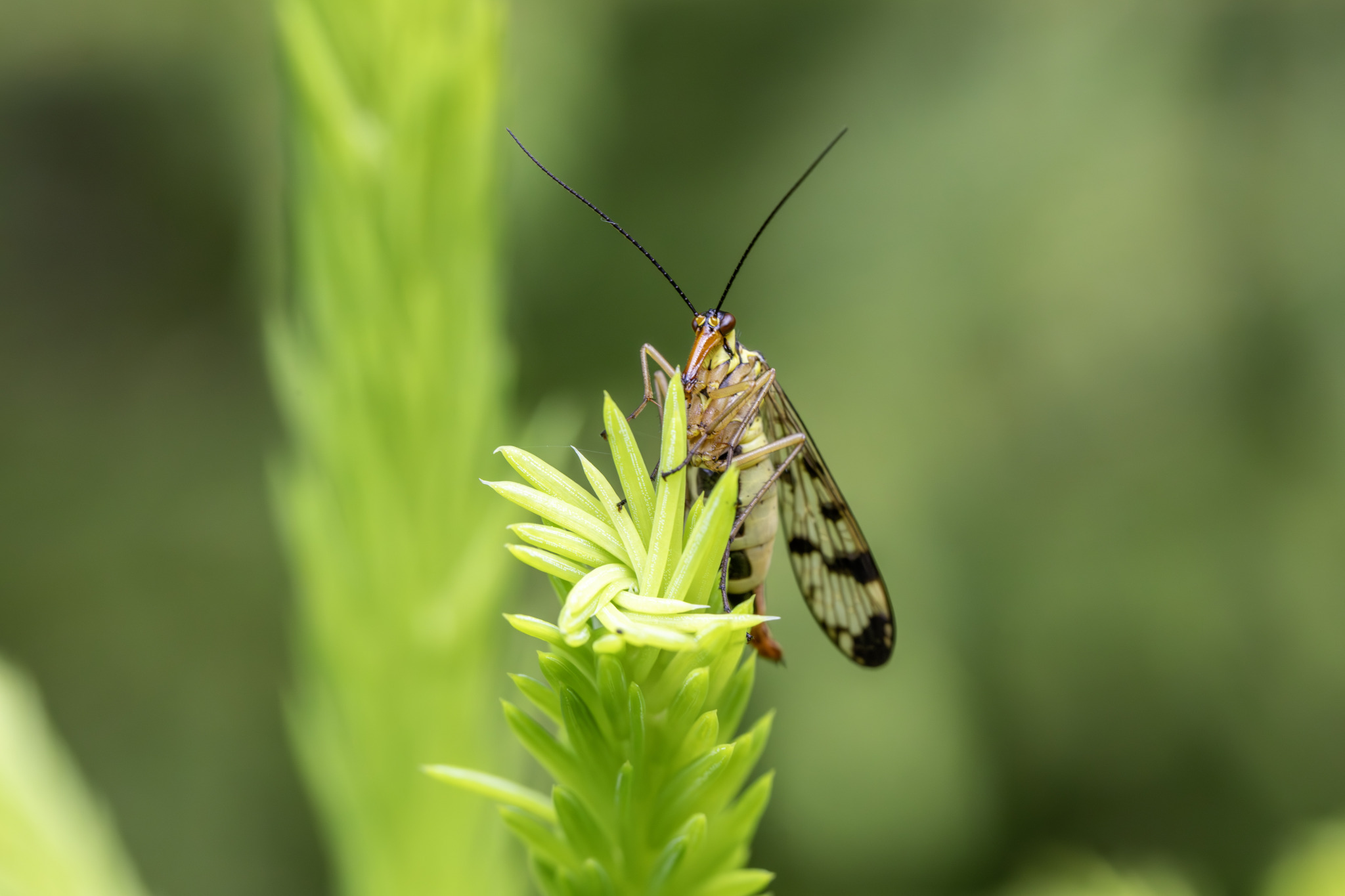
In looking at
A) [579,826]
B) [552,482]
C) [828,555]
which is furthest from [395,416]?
[828,555]

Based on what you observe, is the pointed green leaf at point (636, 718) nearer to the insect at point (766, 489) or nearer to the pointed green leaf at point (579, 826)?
the pointed green leaf at point (579, 826)

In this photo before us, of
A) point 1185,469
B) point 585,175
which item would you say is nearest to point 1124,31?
point 1185,469

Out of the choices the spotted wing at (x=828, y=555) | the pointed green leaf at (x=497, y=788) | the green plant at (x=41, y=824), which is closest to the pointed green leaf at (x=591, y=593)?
the pointed green leaf at (x=497, y=788)

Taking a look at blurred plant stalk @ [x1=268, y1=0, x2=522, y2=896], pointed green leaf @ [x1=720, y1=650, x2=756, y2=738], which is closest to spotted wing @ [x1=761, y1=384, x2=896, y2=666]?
blurred plant stalk @ [x1=268, y1=0, x2=522, y2=896]

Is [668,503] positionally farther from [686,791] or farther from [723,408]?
[723,408]

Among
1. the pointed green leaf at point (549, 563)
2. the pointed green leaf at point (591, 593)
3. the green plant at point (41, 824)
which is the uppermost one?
the pointed green leaf at point (549, 563)

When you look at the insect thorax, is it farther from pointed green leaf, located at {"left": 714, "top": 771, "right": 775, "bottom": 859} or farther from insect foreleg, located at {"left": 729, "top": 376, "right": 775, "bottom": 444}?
pointed green leaf, located at {"left": 714, "top": 771, "right": 775, "bottom": 859}
